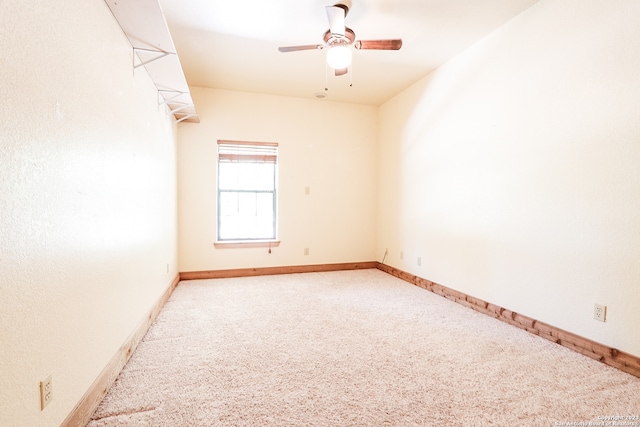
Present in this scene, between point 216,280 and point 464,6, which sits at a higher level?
point 464,6

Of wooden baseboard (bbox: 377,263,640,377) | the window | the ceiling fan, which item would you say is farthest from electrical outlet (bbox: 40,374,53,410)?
the window

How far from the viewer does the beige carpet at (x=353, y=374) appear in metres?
1.55

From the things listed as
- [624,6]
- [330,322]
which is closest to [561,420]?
[330,322]

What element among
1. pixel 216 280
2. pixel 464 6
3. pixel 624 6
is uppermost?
pixel 464 6

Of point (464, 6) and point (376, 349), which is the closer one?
point (376, 349)

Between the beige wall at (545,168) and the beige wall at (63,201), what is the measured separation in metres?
3.14

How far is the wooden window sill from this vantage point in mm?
4527

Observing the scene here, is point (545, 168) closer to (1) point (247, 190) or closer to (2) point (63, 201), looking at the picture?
(2) point (63, 201)

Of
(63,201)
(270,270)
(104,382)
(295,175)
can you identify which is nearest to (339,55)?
(63,201)

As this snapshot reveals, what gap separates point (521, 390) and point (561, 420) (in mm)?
255

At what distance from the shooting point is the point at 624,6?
2041 mm

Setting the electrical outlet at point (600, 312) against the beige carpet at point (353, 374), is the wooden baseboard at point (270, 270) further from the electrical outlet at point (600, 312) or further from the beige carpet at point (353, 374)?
the electrical outlet at point (600, 312)

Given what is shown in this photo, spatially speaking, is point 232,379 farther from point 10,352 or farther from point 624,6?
point 624,6

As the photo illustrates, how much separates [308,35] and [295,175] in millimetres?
2150
